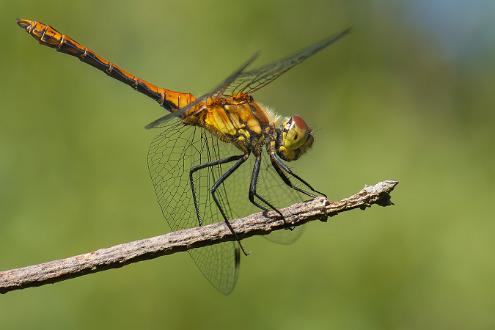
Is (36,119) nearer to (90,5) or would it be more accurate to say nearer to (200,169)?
(90,5)

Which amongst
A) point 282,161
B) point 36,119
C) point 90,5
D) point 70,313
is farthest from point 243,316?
point 90,5

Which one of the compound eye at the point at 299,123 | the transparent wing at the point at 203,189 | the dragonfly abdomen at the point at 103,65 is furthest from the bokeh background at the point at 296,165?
the dragonfly abdomen at the point at 103,65

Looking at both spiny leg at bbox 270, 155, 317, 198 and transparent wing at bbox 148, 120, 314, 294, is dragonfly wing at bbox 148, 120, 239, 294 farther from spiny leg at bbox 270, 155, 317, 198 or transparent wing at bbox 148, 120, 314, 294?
spiny leg at bbox 270, 155, 317, 198

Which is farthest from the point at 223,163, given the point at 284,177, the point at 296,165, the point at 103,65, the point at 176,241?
the point at 296,165

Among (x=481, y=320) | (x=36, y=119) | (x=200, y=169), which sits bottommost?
(x=481, y=320)

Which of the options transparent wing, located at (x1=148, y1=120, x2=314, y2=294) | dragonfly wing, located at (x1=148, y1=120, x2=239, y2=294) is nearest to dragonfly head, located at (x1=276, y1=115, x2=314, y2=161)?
transparent wing, located at (x1=148, y1=120, x2=314, y2=294)

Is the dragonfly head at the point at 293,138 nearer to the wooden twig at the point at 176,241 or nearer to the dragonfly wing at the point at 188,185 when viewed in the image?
the dragonfly wing at the point at 188,185
